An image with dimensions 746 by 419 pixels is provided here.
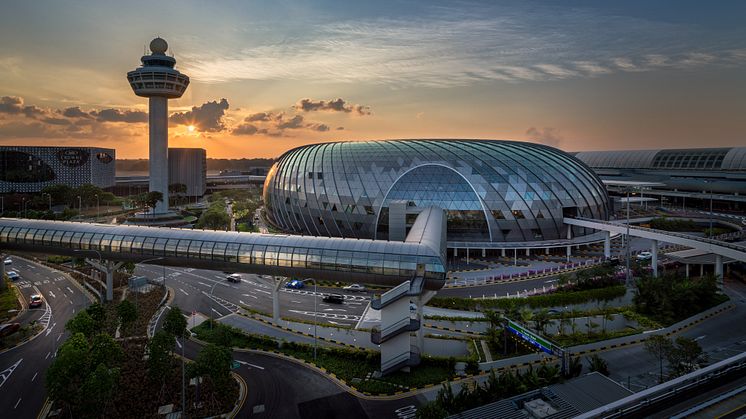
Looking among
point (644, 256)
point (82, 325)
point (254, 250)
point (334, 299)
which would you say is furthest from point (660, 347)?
point (82, 325)

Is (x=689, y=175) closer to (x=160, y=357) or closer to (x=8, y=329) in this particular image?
(x=160, y=357)

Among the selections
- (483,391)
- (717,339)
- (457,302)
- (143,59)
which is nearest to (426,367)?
(483,391)

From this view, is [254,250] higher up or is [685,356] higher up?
[254,250]

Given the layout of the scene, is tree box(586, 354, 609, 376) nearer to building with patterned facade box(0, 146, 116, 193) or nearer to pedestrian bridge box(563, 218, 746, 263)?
pedestrian bridge box(563, 218, 746, 263)

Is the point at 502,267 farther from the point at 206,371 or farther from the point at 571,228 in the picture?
the point at 206,371

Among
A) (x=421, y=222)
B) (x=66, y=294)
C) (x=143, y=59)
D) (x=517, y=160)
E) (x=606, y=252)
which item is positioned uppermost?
(x=143, y=59)

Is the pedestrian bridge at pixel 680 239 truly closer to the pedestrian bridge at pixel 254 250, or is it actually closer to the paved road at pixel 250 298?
the pedestrian bridge at pixel 254 250
